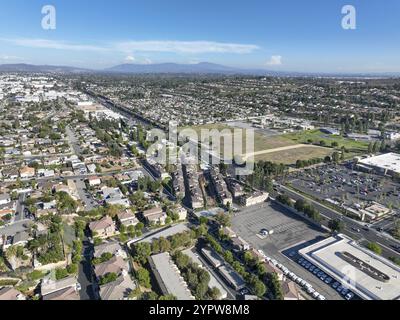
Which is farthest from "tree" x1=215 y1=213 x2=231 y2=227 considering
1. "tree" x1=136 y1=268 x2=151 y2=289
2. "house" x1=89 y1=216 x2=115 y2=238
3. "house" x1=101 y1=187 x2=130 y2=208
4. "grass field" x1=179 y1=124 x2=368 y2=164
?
"grass field" x1=179 y1=124 x2=368 y2=164

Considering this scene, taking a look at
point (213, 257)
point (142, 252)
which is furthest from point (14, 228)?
point (213, 257)

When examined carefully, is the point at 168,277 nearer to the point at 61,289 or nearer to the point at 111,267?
the point at 111,267

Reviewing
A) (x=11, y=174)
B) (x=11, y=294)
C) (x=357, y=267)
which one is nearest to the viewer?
(x=11, y=294)

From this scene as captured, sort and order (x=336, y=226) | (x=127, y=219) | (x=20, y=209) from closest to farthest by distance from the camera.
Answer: (x=336, y=226) → (x=127, y=219) → (x=20, y=209)

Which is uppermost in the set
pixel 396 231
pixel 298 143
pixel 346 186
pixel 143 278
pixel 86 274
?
pixel 298 143

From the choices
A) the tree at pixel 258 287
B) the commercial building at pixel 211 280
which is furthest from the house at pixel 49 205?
the tree at pixel 258 287
